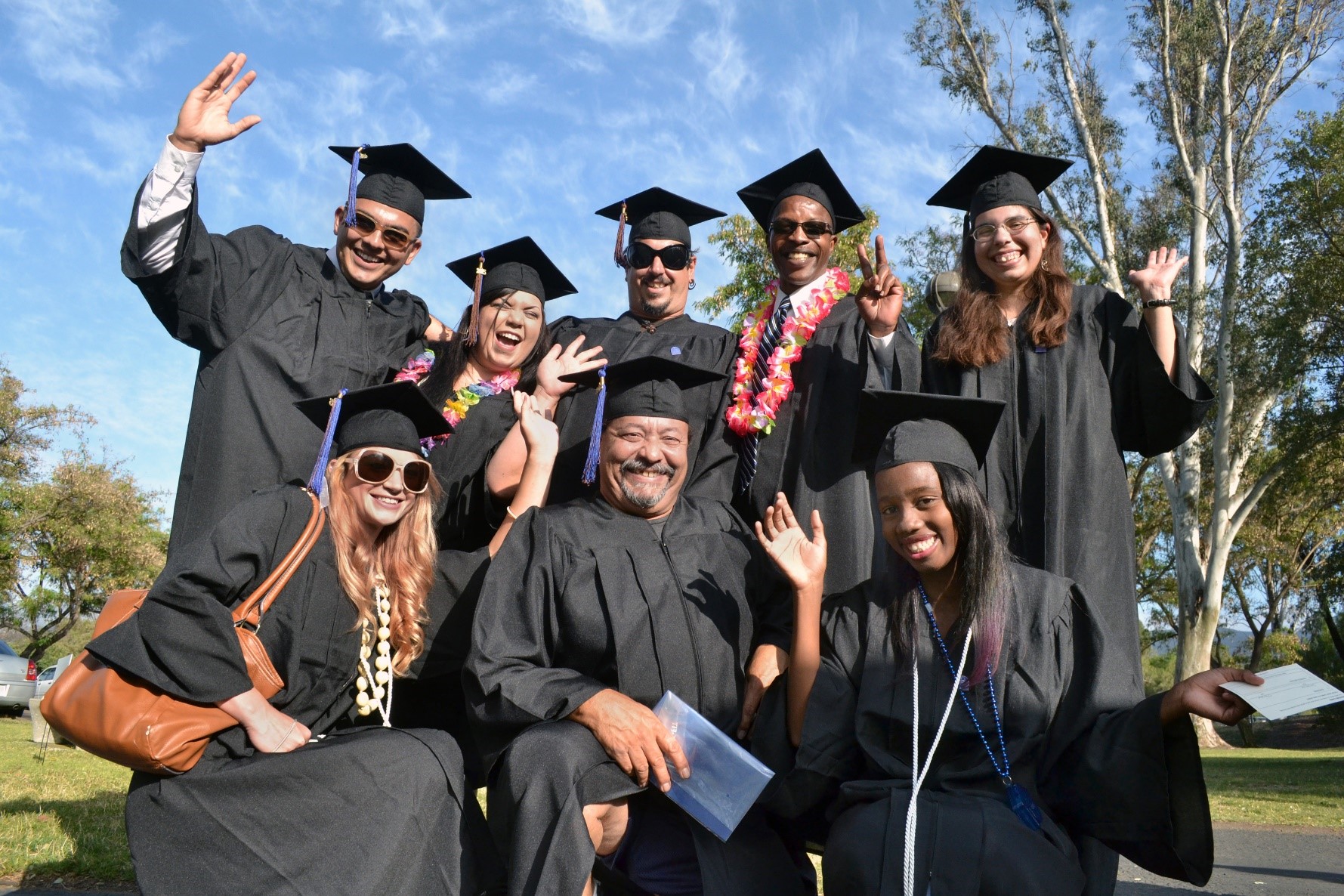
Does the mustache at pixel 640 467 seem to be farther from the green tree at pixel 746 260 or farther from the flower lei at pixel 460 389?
the green tree at pixel 746 260

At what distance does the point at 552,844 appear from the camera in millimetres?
3168

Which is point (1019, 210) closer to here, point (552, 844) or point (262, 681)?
point (552, 844)

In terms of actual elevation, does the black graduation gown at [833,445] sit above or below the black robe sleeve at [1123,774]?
above

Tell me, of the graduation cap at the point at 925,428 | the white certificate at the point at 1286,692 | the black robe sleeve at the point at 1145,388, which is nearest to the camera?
the white certificate at the point at 1286,692

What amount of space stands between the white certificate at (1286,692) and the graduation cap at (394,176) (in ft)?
13.0

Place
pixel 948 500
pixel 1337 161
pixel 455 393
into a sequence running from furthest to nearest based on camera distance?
pixel 1337 161 → pixel 455 393 → pixel 948 500

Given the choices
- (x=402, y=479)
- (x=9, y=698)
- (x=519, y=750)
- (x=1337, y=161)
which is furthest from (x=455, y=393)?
(x=9, y=698)

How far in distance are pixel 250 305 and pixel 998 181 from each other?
3270 mm

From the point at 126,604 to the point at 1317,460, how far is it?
1984 cm

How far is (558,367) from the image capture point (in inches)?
186

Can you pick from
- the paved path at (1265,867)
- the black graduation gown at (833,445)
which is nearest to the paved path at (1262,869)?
the paved path at (1265,867)

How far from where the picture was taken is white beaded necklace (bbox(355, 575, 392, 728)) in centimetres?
373

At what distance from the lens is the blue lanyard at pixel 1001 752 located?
3.03 meters

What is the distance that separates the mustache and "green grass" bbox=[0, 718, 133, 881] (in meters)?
3.56
